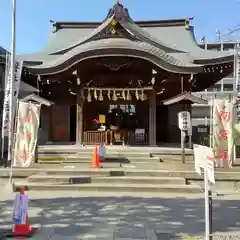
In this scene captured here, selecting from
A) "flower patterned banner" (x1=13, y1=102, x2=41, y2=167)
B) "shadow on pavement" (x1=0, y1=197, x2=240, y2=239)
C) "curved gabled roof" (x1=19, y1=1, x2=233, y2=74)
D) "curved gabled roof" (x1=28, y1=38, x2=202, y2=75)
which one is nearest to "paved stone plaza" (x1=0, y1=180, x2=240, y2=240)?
"shadow on pavement" (x1=0, y1=197, x2=240, y2=239)

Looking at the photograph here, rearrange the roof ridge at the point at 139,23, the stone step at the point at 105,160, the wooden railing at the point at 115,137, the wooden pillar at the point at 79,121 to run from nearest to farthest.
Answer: the stone step at the point at 105,160
the wooden pillar at the point at 79,121
the wooden railing at the point at 115,137
the roof ridge at the point at 139,23

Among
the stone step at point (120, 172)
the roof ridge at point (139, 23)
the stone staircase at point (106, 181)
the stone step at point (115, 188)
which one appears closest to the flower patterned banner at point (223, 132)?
the stone step at point (120, 172)

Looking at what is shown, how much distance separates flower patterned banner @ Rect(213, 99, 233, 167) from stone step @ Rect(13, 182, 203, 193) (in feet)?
5.59

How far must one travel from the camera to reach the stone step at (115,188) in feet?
32.7

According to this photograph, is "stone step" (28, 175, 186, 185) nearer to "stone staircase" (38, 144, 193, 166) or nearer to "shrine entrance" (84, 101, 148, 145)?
"stone staircase" (38, 144, 193, 166)

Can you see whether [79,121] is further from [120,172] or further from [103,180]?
[103,180]

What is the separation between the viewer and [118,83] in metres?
17.6

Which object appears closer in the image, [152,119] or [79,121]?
[152,119]

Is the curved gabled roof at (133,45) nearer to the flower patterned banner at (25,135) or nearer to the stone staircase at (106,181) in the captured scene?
the flower patterned banner at (25,135)

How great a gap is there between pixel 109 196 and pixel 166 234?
3.46 m

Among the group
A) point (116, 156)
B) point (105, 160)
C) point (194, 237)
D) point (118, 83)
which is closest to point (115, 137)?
point (118, 83)

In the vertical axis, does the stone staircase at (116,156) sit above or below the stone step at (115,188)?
above

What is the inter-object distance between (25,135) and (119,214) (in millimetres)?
4776

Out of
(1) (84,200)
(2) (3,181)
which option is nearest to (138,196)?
(1) (84,200)
